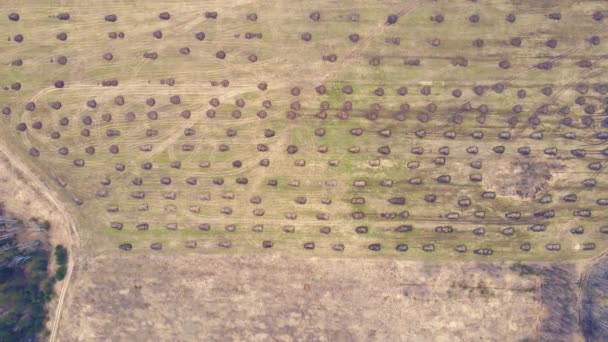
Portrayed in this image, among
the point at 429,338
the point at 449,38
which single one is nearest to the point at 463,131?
the point at 449,38

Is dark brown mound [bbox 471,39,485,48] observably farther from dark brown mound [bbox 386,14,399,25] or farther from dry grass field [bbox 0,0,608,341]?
dark brown mound [bbox 386,14,399,25]

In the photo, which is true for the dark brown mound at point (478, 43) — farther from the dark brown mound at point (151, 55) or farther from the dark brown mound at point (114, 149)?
the dark brown mound at point (114, 149)

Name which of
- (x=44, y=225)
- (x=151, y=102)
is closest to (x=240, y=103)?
(x=151, y=102)

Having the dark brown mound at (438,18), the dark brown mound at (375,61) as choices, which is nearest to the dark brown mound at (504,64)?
the dark brown mound at (438,18)

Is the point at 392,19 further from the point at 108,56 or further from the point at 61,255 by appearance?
the point at 61,255

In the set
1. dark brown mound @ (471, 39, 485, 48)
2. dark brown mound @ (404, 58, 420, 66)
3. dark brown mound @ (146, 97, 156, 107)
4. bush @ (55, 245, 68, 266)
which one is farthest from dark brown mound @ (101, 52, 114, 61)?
dark brown mound @ (471, 39, 485, 48)
